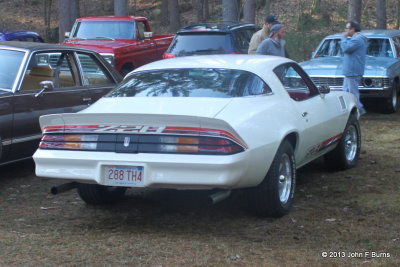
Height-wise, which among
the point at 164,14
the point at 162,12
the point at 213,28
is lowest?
the point at 164,14

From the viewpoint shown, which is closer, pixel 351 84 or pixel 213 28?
pixel 351 84

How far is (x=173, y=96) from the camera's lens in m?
6.30

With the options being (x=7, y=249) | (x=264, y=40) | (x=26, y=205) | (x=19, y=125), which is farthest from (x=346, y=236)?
(x=264, y=40)

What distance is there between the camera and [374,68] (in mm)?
12961

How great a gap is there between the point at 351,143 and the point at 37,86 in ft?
13.2

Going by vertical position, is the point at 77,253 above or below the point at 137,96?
below

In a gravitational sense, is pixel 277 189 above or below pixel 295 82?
below

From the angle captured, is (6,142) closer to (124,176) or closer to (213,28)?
(124,176)

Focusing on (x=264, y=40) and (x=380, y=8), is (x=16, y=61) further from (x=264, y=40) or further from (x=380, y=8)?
(x=380, y=8)

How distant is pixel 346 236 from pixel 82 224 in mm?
2392

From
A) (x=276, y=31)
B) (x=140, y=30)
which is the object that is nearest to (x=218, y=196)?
(x=276, y=31)

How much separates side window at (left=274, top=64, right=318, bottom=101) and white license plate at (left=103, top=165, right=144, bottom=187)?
7.30 ft

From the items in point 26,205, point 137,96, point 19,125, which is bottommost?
point 26,205

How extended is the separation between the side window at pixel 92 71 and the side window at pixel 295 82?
2904 millimetres
